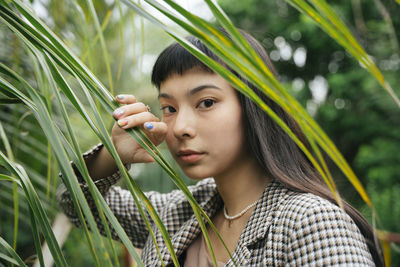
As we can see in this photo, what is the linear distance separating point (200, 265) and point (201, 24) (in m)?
0.54

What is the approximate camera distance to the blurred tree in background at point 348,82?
3.07 meters

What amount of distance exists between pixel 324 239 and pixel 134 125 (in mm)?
270

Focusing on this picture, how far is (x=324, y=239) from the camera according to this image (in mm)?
530

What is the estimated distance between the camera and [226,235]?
0.74m

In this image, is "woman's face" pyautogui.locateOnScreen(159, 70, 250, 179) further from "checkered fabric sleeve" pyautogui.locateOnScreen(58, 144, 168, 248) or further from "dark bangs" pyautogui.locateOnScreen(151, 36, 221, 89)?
"checkered fabric sleeve" pyautogui.locateOnScreen(58, 144, 168, 248)

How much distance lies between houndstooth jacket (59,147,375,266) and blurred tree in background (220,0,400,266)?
6.20 ft

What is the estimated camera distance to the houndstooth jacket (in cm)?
52

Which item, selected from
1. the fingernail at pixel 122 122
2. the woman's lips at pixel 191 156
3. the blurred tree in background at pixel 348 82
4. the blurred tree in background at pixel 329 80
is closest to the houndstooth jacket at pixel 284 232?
the woman's lips at pixel 191 156

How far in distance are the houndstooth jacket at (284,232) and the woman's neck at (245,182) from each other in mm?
50

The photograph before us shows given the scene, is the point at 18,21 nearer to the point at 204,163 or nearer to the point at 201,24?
the point at 201,24

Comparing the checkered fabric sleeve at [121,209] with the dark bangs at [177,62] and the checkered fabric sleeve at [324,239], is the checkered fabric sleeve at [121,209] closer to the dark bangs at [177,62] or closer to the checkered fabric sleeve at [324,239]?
the dark bangs at [177,62]

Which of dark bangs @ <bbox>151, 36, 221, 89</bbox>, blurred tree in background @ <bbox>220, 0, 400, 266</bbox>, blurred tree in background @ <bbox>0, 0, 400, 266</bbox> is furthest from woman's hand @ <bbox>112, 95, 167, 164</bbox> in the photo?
blurred tree in background @ <bbox>220, 0, 400, 266</bbox>

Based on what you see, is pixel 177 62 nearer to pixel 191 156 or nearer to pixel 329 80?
pixel 191 156

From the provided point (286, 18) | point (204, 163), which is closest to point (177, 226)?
point (204, 163)
